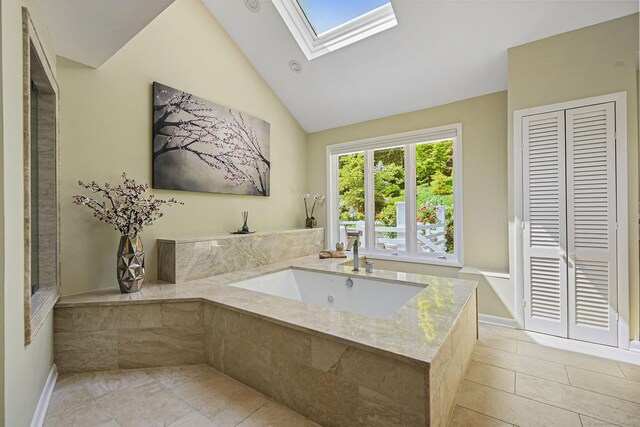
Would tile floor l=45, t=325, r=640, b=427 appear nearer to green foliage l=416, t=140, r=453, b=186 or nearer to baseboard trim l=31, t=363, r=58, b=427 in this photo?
baseboard trim l=31, t=363, r=58, b=427

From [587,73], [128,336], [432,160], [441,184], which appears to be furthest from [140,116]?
[587,73]

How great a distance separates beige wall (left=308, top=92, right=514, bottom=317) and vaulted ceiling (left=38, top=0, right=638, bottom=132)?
18 cm

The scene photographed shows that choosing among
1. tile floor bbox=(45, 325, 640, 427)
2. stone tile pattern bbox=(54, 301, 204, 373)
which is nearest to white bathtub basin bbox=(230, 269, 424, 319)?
stone tile pattern bbox=(54, 301, 204, 373)

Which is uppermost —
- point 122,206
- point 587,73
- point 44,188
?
point 587,73

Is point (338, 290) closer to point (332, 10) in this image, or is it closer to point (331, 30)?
point (331, 30)

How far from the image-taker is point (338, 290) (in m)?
2.81

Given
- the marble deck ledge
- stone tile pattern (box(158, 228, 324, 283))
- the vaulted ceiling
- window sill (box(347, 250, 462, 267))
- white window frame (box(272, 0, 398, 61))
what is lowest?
the marble deck ledge

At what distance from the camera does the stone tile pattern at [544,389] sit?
1.57 m

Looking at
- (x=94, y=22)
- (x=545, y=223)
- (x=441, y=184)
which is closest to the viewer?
(x=94, y=22)

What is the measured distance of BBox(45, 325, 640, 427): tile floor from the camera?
155 centimetres

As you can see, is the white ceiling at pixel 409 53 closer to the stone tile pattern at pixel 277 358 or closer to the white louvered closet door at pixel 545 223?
the white louvered closet door at pixel 545 223

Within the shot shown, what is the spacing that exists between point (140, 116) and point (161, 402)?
2.32 meters

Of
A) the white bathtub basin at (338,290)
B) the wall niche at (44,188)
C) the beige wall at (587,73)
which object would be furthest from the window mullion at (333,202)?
the wall niche at (44,188)

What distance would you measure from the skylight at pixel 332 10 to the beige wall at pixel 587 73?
57.4 inches
